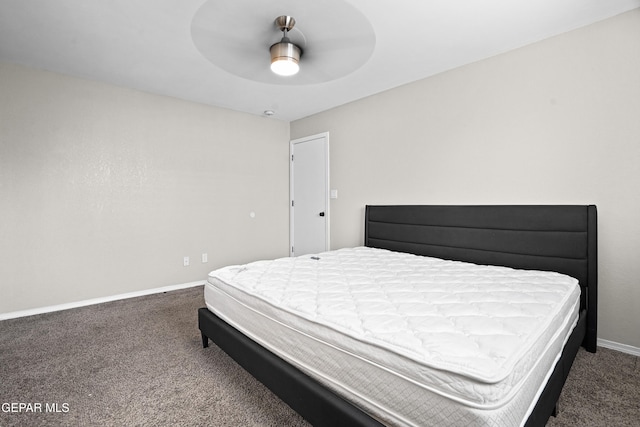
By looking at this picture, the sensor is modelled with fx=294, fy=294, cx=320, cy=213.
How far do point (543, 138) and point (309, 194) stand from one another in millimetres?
2877

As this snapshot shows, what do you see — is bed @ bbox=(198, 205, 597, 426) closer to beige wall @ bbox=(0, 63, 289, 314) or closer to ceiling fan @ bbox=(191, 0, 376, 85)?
ceiling fan @ bbox=(191, 0, 376, 85)

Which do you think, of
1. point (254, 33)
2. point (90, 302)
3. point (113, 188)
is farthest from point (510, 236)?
point (90, 302)

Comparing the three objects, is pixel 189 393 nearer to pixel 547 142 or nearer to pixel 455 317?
pixel 455 317

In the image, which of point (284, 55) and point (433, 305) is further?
point (284, 55)

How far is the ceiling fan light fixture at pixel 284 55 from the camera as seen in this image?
220 centimetres

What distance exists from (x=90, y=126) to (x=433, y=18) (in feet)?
11.3

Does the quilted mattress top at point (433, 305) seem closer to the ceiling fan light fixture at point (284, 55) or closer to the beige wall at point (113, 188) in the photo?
the ceiling fan light fixture at point (284, 55)

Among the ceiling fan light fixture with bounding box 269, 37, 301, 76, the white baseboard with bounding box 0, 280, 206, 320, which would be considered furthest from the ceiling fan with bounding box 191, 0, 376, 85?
the white baseboard with bounding box 0, 280, 206, 320

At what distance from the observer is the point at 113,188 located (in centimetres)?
327

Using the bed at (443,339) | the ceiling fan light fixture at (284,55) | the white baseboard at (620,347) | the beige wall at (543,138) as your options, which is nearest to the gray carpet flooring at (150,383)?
the white baseboard at (620,347)

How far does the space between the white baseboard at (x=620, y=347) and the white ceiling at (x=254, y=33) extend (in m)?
2.34

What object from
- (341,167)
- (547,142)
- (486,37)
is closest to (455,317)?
(547,142)

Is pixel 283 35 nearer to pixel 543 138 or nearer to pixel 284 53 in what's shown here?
pixel 284 53

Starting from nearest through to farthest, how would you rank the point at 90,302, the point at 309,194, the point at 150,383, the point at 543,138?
the point at 150,383 < the point at 543,138 < the point at 90,302 < the point at 309,194
